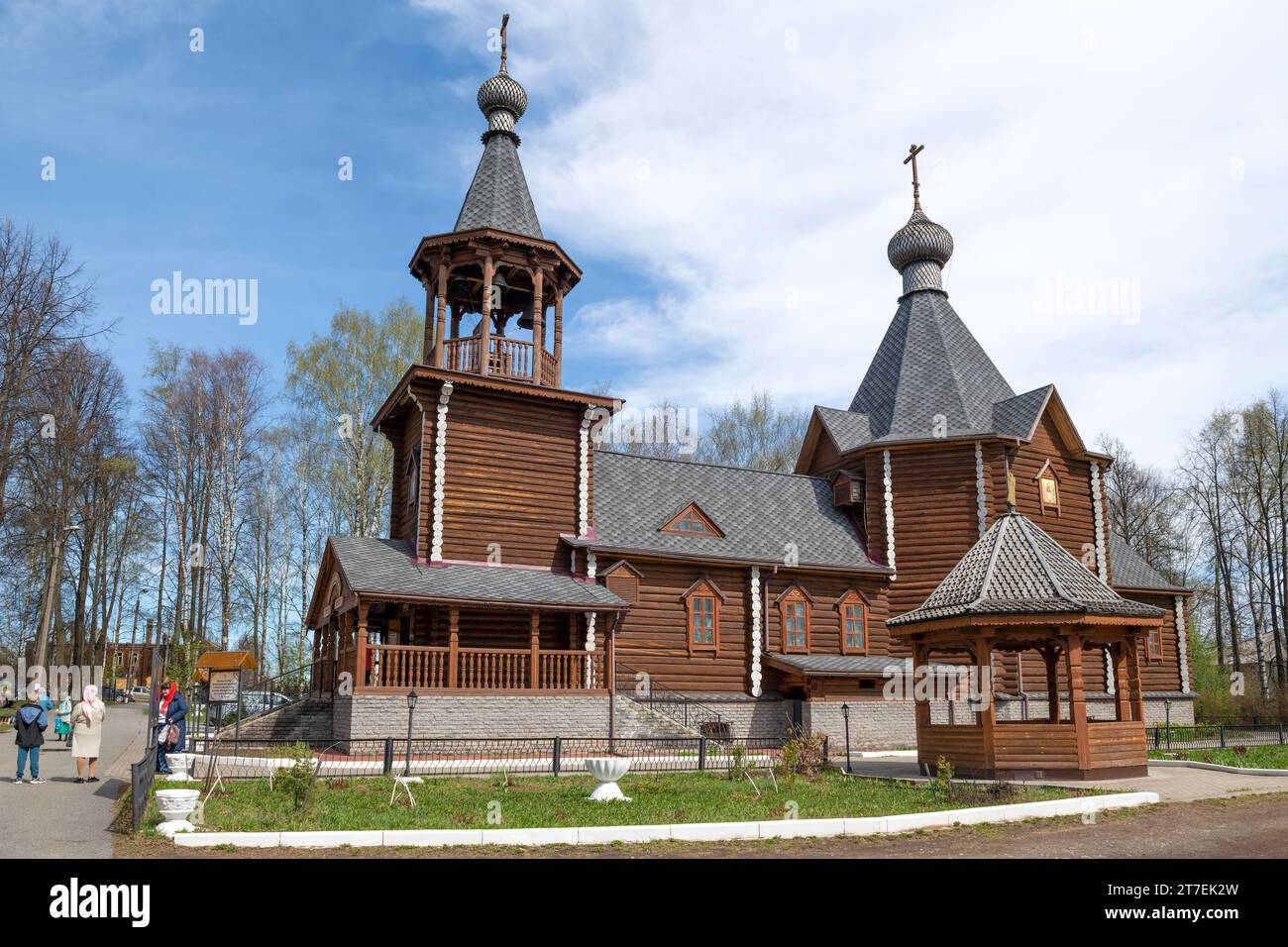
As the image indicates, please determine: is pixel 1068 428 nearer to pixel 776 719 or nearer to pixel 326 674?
pixel 776 719

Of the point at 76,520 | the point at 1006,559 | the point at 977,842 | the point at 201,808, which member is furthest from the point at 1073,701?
the point at 76,520

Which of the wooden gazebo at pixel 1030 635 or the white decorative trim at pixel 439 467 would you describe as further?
the white decorative trim at pixel 439 467

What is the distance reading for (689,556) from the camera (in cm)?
2319

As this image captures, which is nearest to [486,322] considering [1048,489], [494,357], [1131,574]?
[494,357]

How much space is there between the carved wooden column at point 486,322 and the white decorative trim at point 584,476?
2552mm

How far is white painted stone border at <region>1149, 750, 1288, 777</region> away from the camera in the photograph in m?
16.1

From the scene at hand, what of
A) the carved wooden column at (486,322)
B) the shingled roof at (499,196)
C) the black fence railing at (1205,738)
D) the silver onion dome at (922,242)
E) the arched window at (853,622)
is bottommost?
the black fence railing at (1205,738)

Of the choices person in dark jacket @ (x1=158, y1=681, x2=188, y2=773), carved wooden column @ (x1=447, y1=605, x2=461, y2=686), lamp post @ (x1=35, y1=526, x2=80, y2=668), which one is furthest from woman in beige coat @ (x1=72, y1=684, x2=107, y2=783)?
Answer: lamp post @ (x1=35, y1=526, x2=80, y2=668)

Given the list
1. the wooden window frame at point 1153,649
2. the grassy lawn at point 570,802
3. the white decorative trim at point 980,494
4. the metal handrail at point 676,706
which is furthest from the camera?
the wooden window frame at point 1153,649

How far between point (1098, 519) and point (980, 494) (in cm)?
480

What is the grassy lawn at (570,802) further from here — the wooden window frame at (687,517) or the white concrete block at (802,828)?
the wooden window frame at (687,517)

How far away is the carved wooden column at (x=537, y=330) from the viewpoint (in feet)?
72.8

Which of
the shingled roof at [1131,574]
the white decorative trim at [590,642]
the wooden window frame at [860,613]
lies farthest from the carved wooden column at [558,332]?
the shingled roof at [1131,574]

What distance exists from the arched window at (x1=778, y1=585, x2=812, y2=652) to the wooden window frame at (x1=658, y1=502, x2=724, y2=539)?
2.34 metres
